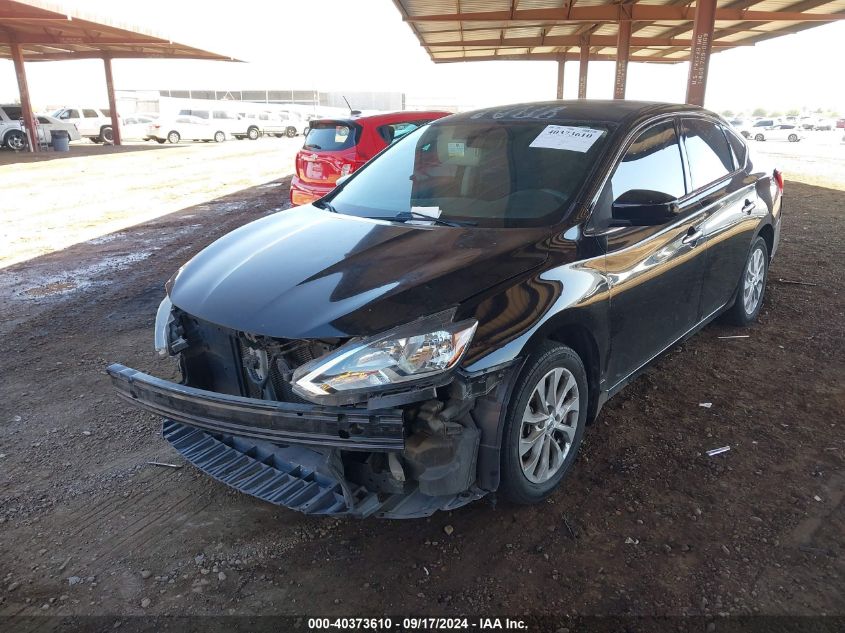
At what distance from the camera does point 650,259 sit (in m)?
3.23

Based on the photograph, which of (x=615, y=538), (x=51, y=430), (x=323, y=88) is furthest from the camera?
→ (x=323, y=88)

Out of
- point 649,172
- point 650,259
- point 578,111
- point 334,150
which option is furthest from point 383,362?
point 334,150

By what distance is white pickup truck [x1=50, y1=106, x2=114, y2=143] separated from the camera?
31.8 meters

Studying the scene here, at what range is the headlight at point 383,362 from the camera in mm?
2207

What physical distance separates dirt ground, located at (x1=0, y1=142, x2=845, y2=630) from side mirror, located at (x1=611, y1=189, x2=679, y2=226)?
1.21 metres

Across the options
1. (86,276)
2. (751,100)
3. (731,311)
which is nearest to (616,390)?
(731,311)

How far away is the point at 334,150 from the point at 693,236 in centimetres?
578

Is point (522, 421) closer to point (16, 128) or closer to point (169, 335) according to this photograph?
point (169, 335)

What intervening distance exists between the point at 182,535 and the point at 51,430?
145 centimetres

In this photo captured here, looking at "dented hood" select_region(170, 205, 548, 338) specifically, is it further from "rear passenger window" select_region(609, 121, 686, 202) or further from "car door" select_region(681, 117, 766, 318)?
"car door" select_region(681, 117, 766, 318)

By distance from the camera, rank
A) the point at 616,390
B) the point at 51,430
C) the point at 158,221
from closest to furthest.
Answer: the point at 616,390, the point at 51,430, the point at 158,221

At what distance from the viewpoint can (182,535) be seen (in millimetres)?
2668

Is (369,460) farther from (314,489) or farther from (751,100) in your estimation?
(751,100)

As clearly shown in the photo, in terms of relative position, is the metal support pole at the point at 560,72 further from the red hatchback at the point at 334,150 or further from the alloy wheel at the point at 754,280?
the alloy wheel at the point at 754,280
